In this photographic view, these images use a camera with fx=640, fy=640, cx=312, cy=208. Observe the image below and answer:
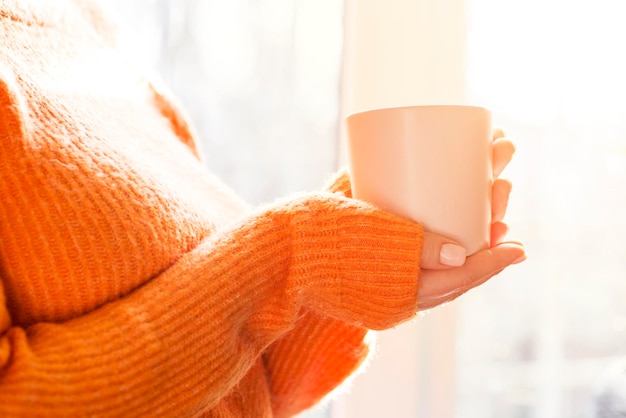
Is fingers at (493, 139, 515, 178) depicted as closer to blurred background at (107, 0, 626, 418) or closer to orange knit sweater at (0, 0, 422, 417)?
orange knit sweater at (0, 0, 422, 417)

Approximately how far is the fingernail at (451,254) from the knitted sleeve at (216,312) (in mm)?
21

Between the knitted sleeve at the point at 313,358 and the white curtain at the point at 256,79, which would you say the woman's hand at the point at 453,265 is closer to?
the knitted sleeve at the point at 313,358

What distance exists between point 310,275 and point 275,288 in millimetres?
39

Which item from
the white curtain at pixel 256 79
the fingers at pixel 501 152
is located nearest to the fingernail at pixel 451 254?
the fingers at pixel 501 152

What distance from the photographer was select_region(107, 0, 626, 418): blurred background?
0.96 meters

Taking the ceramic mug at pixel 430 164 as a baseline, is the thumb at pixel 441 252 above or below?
below

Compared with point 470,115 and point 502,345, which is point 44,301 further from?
point 502,345

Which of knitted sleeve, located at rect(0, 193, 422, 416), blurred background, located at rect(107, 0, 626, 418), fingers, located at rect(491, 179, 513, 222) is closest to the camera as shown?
knitted sleeve, located at rect(0, 193, 422, 416)

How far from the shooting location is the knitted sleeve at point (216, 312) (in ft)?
1.48

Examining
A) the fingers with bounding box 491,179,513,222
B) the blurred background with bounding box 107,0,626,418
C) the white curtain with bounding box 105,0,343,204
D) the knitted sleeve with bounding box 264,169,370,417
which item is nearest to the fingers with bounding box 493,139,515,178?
the fingers with bounding box 491,179,513,222

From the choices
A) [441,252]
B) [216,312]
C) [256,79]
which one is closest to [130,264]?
[216,312]

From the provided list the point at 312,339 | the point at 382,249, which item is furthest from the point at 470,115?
the point at 312,339

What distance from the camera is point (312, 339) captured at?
26.1 inches

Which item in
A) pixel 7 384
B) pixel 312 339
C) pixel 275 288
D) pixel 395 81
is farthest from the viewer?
pixel 395 81
